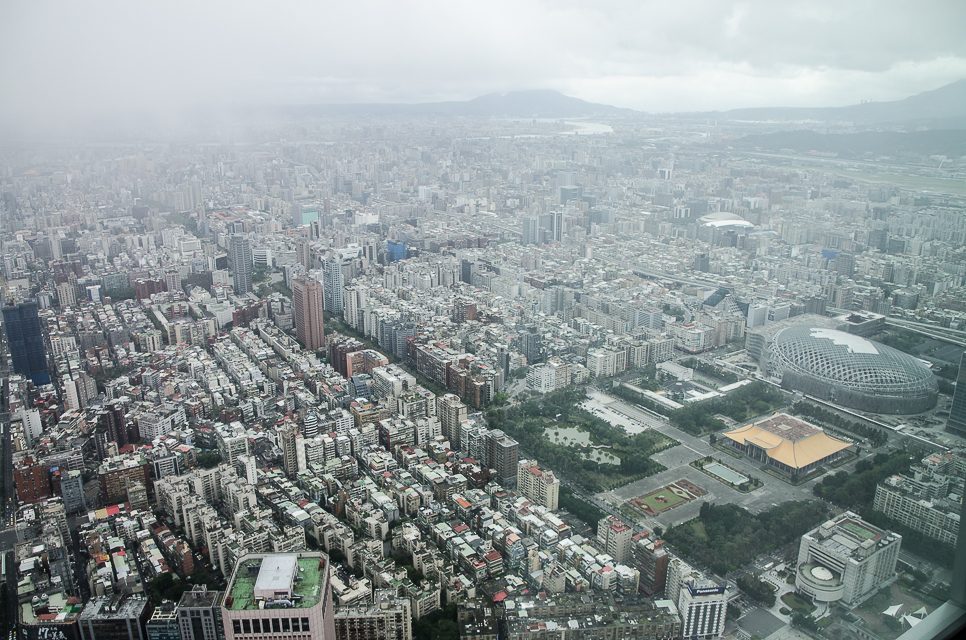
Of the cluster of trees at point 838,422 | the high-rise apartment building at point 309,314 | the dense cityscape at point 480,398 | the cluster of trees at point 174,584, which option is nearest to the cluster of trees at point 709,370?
the dense cityscape at point 480,398

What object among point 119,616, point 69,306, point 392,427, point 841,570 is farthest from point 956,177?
point 69,306

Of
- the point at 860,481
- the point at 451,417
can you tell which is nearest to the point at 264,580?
the point at 451,417

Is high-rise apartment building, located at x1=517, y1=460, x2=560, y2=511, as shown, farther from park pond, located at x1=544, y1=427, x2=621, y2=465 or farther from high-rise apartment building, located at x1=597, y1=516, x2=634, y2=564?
park pond, located at x1=544, y1=427, x2=621, y2=465

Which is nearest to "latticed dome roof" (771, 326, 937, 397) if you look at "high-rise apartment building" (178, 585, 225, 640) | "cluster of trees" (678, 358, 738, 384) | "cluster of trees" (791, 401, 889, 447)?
"cluster of trees" (791, 401, 889, 447)

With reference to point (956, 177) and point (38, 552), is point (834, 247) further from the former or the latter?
point (38, 552)

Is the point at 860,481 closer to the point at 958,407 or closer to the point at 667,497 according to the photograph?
the point at 958,407

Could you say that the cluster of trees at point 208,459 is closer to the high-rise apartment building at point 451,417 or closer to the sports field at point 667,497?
the high-rise apartment building at point 451,417
